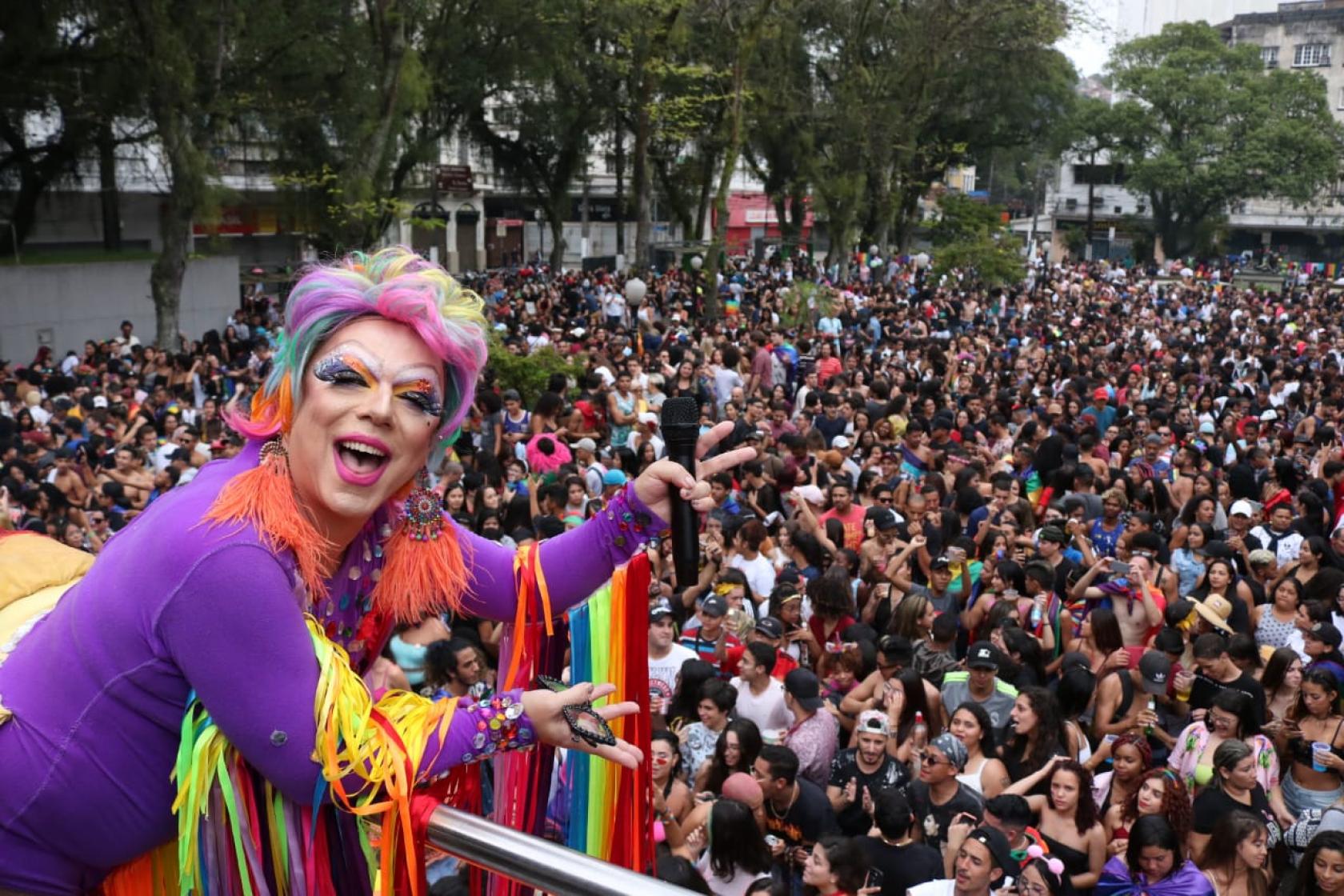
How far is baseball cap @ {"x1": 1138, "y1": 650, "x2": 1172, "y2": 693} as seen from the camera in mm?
6059

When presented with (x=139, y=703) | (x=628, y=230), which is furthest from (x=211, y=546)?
(x=628, y=230)

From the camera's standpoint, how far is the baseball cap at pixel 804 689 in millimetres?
5574

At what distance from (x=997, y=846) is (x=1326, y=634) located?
9.38 ft

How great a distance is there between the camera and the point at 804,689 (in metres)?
5.58

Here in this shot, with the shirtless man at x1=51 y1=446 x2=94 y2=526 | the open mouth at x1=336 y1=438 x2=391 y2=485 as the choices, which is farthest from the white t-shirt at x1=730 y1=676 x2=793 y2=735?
the shirtless man at x1=51 y1=446 x2=94 y2=526

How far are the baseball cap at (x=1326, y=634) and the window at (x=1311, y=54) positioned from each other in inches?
2480

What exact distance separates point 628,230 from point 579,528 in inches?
1970

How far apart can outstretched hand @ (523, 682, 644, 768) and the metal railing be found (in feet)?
0.71

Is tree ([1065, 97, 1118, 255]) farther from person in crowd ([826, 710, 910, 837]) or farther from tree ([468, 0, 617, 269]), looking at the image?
person in crowd ([826, 710, 910, 837])

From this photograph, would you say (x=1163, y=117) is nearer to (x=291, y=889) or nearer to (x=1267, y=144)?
(x=1267, y=144)

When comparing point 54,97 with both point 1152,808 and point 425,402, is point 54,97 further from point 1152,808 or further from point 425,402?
point 425,402

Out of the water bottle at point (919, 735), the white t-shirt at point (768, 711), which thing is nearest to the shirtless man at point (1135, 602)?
the water bottle at point (919, 735)

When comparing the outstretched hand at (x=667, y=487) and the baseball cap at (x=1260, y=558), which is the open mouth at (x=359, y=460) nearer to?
the outstretched hand at (x=667, y=487)

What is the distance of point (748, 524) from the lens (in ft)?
24.9
